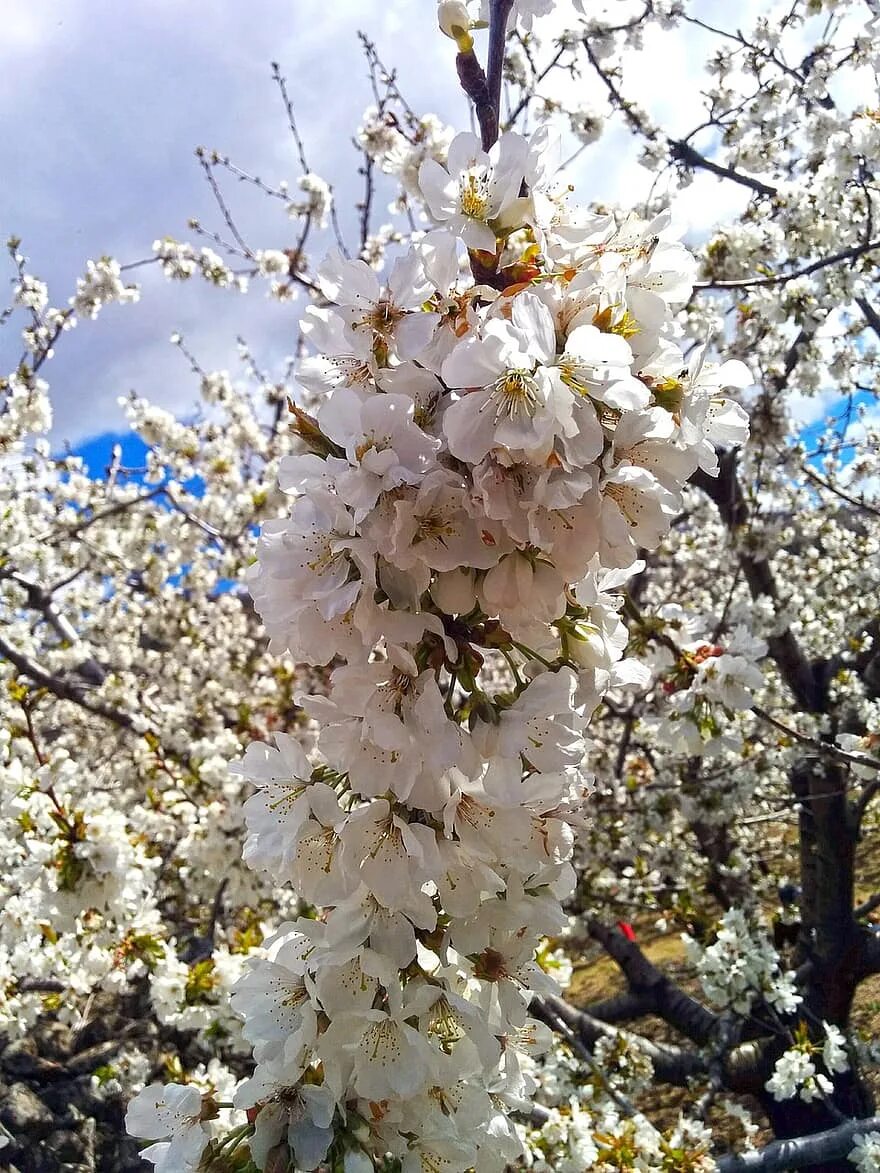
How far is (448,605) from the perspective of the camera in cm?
99

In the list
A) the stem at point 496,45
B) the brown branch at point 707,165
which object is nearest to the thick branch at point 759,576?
the brown branch at point 707,165

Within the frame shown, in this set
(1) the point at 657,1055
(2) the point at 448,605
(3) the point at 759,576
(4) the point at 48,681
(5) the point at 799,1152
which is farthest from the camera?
(3) the point at 759,576

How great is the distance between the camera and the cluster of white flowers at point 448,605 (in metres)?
0.92

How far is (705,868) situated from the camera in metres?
6.54

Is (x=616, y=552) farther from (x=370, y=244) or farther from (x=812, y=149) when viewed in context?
(x=370, y=244)

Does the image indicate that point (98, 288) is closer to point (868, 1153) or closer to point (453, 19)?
point (453, 19)

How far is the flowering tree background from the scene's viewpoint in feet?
3.20

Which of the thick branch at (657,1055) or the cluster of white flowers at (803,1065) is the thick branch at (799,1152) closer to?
the cluster of white flowers at (803,1065)

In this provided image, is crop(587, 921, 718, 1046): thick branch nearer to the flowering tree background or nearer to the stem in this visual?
the flowering tree background

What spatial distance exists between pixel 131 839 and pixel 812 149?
5.19 metres

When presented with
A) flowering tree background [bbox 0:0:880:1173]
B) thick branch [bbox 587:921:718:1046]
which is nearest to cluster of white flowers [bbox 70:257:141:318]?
flowering tree background [bbox 0:0:880:1173]

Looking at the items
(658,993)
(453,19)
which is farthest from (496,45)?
(658,993)

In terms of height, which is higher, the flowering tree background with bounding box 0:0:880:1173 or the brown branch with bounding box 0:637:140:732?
the brown branch with bounding box 0:637:140:732

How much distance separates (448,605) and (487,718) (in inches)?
7.2
